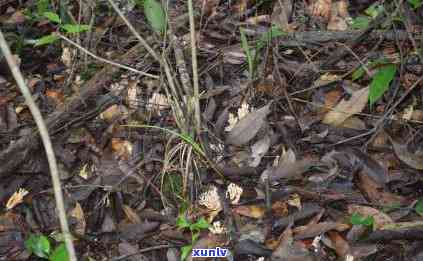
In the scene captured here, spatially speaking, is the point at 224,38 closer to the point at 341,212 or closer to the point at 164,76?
the point at 164,76

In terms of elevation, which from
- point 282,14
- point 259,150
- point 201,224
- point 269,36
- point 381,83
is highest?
point 282,14

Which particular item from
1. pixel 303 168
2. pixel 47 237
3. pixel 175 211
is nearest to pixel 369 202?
pixel 303 168

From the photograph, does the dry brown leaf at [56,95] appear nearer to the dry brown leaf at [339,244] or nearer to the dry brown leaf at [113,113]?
the dry brown leaf at [113,113]

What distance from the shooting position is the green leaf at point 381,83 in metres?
2.54

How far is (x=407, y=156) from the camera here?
243 cm

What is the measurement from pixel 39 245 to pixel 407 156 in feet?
5.16

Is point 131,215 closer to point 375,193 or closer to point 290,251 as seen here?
Result: point 290,251

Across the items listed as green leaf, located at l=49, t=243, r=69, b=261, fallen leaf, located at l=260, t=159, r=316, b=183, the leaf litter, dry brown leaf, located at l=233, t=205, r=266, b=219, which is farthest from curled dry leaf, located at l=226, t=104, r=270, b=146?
green leaf, located at l=49, t=243, r=69, b=261

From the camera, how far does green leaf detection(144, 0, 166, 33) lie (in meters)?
2.84

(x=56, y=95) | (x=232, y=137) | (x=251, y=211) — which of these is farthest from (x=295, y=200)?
(x=56, y=95)

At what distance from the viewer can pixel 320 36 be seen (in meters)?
2.90

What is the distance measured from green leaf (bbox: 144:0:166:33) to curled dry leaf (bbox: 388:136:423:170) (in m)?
1.25

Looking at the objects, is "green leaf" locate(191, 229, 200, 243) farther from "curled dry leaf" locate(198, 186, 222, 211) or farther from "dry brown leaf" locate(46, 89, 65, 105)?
"dry brown leaf" locate(46, 89, 65, 105)

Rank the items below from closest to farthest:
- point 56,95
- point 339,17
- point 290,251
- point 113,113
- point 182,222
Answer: point 290,251 → point 182,222 → point 113,113 → point 56,95 → point 339,17
